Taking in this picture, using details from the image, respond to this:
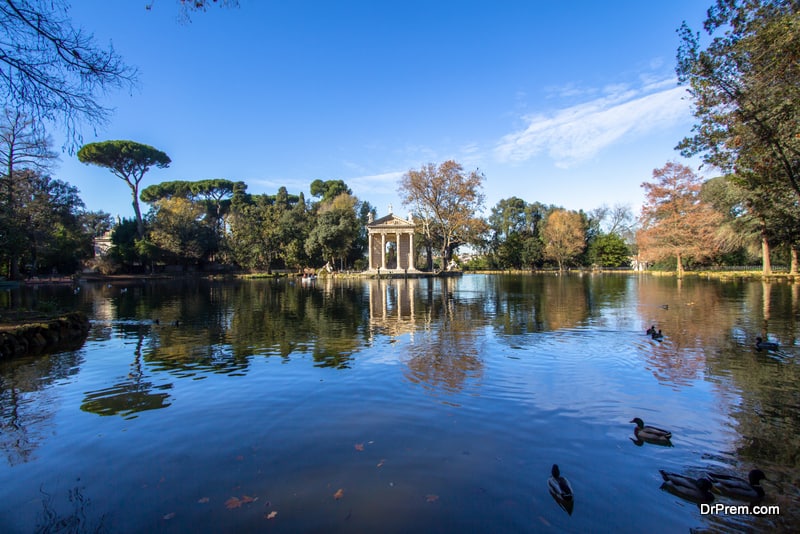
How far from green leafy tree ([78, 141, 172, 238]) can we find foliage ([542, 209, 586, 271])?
64.3m

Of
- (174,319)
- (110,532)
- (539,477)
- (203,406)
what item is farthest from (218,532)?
(174,319)

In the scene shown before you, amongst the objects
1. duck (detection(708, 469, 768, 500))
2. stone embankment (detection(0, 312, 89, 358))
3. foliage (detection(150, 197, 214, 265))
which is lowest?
duck (detection(708, 469, 768, 500))

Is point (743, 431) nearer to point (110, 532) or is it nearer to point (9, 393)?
point (110, 532)

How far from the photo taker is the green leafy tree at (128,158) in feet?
200

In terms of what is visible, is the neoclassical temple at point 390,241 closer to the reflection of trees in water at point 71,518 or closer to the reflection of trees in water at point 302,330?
the reflection of trees in water at point 302,330

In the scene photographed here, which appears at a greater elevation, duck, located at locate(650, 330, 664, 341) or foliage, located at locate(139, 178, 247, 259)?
foliage, located at locate(139, 178, 247, 259)

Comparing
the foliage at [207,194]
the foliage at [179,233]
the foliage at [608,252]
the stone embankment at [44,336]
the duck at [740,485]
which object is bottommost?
the duck at [740,485]

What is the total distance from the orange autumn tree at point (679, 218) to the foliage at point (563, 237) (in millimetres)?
19084

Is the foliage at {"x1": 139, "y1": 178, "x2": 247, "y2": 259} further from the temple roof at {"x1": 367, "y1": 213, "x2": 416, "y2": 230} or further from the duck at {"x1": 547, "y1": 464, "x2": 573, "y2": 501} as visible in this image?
the duck at {"x1": 547, "y1": 464, "x2": 573, "y2": 501}

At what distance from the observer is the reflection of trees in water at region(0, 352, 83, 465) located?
6043 millimetres

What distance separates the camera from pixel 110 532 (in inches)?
158

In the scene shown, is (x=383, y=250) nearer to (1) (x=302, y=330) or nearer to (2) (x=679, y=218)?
(2) (x=679, y=218)

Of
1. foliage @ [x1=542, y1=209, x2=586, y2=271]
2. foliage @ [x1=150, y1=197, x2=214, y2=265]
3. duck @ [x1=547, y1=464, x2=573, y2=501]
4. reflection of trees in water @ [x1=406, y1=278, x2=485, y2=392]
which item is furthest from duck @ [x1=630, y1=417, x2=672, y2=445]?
foliage @ [x1=542, y1=209, x2=586, y2=271]

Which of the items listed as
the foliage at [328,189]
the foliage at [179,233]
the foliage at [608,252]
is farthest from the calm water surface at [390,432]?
the foliage at [328,189]
